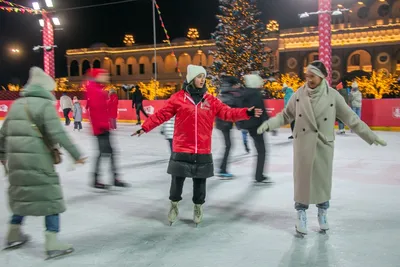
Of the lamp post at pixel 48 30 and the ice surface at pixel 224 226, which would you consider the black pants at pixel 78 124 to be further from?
the ice surface at pixel 224 226

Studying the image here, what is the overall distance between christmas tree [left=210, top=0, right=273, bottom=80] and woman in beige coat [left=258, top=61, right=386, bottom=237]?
1948 centimetres

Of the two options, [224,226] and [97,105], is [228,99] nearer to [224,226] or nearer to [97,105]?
[97,105]

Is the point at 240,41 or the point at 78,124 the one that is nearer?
the point at 78,124

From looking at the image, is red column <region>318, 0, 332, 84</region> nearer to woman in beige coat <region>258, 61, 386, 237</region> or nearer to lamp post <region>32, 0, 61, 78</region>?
lamp post <region>32, 0, 61, 78</region>

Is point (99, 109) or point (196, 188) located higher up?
point (99, 109)

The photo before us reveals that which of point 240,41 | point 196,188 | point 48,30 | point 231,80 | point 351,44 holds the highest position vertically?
point 351,44

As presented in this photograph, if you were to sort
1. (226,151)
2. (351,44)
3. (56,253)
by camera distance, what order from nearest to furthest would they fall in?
(56,253)
(226,151)
(351,44)

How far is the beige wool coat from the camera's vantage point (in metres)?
3.66

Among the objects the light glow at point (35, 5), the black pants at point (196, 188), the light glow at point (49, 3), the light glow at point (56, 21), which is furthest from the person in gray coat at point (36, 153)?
the light glow at point (35, 5)

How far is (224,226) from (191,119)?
100 cm

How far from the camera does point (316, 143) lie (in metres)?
3.66

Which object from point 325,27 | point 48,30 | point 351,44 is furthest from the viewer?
point 351,44

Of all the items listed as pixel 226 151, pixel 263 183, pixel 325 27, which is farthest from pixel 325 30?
pixel 263 183

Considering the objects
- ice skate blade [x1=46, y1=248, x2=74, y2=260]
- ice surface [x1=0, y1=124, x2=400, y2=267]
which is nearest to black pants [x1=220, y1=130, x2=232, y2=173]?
ice surface [x1=0, y1=124, x2=400, y2=267]
